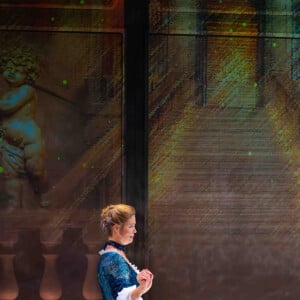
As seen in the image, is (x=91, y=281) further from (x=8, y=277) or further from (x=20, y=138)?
(x=20, y=138)

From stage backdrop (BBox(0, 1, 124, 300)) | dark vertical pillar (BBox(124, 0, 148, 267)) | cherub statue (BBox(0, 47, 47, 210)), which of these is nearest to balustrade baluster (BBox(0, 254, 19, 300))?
stage backdrop (BBox(0, 1, 124, 300))

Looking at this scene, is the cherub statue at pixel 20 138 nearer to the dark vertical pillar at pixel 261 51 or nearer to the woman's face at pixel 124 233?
the dark vertical pillar at pixel 261 51

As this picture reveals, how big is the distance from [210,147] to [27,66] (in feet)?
6.15

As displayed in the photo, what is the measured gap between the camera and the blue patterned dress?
478 centimetres

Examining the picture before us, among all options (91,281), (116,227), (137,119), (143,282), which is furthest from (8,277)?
(143,282)

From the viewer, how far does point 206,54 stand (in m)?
7.41

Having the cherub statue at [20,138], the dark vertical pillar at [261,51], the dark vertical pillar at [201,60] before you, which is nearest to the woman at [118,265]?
the cherub statue at [20,138]

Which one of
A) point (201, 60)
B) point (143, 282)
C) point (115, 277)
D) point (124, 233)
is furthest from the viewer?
point (201, 60)

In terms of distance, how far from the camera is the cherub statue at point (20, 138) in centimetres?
724

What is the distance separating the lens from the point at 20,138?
7258 millimetres

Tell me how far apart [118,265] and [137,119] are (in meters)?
2.68

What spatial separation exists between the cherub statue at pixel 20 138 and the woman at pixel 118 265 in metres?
2.45

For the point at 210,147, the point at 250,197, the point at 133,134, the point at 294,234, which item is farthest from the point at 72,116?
the point at 294,234

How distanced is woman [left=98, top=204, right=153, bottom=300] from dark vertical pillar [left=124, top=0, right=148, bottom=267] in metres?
2.30
